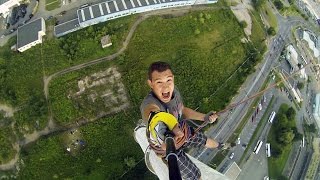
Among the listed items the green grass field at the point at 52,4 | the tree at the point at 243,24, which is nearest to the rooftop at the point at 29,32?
the green grass field at the point at 52,4

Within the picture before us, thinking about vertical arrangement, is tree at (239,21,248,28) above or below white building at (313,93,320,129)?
above

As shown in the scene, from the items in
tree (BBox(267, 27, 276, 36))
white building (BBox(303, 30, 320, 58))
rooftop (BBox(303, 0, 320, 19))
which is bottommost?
white building (BBox(303, 30, 320, 58))

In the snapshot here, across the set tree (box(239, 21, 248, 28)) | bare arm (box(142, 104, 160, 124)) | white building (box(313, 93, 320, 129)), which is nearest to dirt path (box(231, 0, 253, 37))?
tree (box(239, 21, 248, 28))

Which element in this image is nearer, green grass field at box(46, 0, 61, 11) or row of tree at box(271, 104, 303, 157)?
row of tree at box(271, 104, 303, 157)

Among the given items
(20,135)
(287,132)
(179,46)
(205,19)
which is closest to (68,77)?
(20,135)

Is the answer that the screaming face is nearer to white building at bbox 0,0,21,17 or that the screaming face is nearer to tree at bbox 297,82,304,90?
tree at bbox 297,82,304,90

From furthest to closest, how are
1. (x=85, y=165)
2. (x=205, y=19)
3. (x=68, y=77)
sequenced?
1. (x=205, y=19)
2. (x=68, y=77)
3. (x=85, y=165)

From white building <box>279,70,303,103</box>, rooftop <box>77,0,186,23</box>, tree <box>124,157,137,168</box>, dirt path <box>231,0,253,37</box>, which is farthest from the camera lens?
dirt path <box>231,0,253,37</box>

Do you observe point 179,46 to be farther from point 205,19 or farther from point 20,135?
point 20,135
